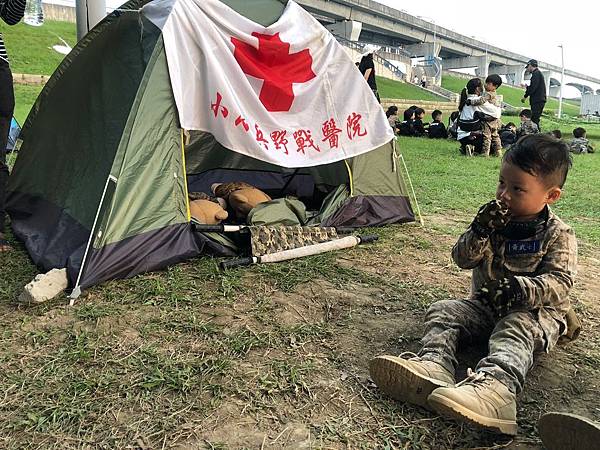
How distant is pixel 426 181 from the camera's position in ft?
23.4

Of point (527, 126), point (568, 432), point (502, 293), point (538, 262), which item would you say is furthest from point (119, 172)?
point (527, 126)

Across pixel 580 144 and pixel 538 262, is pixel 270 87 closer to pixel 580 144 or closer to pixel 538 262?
pixel 538 262

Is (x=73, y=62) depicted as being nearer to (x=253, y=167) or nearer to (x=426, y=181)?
(x=253, y=167)

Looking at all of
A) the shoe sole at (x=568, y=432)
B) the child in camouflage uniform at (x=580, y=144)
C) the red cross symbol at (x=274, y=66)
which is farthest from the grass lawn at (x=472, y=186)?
the shoe sole at (x=568, y=432)

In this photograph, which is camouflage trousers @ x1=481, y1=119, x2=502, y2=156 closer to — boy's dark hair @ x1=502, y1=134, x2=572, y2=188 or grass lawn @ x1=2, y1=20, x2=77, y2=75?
boy's dark hair @ x1=502, y1=134, x2=572, y2=188

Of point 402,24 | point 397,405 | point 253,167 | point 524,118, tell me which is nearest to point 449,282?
point 397,405

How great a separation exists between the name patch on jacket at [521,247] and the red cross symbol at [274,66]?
2.04 metres

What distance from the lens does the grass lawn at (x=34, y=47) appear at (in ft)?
61.2

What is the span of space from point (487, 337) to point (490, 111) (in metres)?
8.20

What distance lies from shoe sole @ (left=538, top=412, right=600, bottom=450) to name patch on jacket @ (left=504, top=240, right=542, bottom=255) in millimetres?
830

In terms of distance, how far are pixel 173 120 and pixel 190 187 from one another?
1.75 meters

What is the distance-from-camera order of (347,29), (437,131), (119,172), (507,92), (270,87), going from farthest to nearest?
(507,92), (347,29), (437,131), (270,87), (119,172)

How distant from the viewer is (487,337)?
2385 millimetres

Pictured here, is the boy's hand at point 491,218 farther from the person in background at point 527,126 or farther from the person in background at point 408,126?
the person in background at point 408,126
